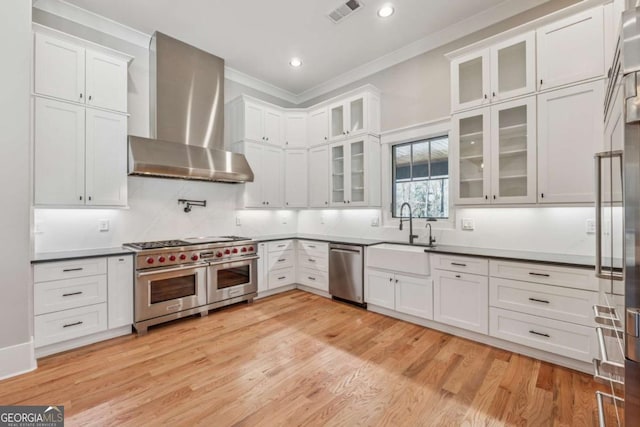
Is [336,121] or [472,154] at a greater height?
[336,121]

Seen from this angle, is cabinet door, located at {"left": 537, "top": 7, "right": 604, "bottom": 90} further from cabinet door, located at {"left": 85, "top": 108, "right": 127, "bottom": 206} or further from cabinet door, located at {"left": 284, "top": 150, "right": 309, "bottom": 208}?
cabinet door, located at {"left": 85, "top": 108, "right": 127, "bottom": 206}

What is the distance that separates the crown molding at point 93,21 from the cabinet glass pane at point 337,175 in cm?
284

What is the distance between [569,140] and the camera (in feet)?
8.20

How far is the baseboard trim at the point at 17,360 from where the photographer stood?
2.30 metres

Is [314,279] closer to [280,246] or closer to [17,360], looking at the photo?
[280,246]

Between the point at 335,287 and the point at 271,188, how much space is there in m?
1.85

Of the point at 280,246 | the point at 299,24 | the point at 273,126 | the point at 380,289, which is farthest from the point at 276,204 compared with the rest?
the point at 299,24

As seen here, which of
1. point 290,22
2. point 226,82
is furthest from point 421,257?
point 226,82

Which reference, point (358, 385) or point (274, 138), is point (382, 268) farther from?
point (274, 138)

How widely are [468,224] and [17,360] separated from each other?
445 cm

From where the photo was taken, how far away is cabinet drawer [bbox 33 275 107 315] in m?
2.55

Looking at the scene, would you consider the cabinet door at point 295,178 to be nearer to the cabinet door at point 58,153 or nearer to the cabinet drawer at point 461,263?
the cabinet drawer at point 461,263

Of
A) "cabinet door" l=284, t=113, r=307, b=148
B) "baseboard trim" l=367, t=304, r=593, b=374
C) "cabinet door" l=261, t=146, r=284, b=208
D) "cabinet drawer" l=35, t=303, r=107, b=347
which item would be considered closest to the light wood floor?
"baseboard trim" l=367, t=304, r=593, b=374

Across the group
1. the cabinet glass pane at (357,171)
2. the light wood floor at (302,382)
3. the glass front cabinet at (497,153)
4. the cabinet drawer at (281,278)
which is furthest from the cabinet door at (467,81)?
the cabinet drawer at (281,278)
